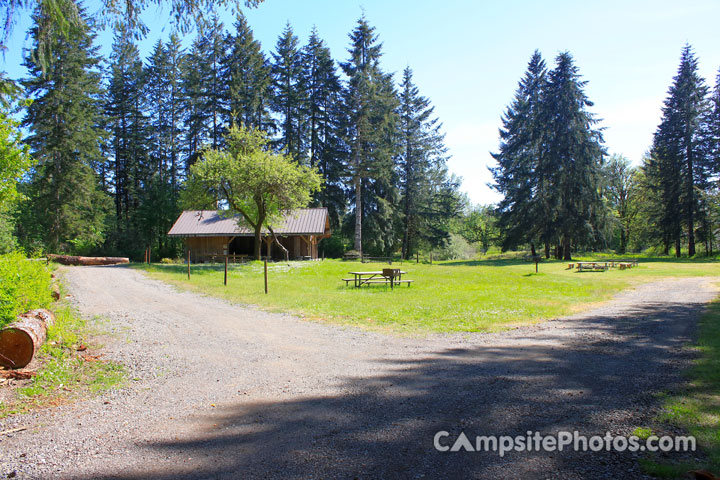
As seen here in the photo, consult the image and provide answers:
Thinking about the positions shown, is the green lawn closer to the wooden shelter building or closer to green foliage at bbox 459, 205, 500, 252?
the wooden shelter building

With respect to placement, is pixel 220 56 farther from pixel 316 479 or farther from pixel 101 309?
pixel 316 479

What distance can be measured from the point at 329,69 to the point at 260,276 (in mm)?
28755

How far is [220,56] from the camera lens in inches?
1564

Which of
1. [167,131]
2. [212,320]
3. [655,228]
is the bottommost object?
[212,320]

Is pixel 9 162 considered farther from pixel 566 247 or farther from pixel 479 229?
pixel 479 229

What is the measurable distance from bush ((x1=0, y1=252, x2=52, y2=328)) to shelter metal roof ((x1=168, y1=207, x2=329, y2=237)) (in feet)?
70.4

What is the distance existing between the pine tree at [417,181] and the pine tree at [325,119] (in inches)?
285

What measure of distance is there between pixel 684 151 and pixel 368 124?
29880 millimetres

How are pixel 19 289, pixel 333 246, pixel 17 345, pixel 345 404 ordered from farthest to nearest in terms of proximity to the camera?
1. pixel 333 246
2. pixel 19 289
3. pixel 17 345
4. pixel 345 404

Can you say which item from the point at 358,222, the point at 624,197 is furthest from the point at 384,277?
the point at 624,197

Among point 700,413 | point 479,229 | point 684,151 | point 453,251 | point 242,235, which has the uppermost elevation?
point 684,151

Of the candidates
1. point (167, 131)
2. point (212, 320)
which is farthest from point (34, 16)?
point (167, 131)

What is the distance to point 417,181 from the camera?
144 ft

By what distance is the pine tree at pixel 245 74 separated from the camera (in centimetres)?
3853
